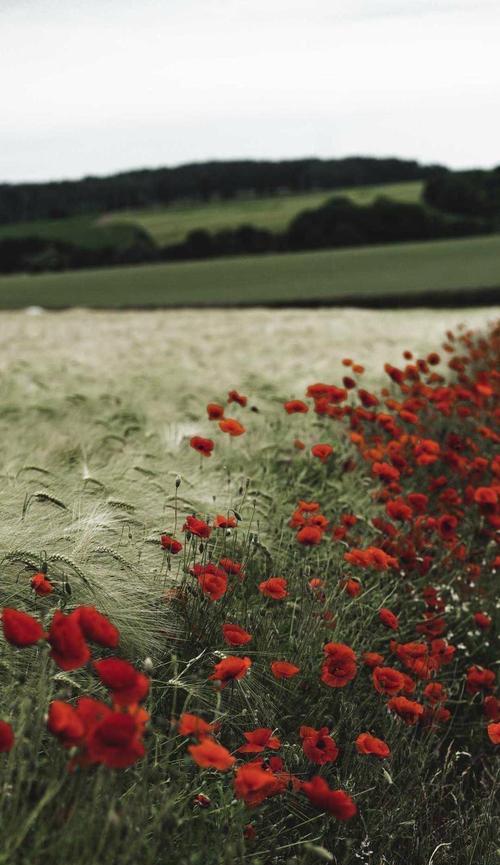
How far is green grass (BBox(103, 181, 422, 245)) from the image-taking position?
1697 inches

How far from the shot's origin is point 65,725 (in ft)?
3.75

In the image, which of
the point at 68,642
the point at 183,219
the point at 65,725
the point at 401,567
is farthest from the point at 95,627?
the point at 183,219

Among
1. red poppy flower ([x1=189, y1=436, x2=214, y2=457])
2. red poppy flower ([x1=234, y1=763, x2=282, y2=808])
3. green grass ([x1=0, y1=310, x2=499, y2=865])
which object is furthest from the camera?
red poppy flower ([x1=189, y1=436, x2=214, y2=457])

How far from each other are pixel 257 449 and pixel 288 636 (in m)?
1.35

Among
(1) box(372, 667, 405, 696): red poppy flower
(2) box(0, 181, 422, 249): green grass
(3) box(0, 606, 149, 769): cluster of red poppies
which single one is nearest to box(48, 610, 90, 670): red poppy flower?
(3) box(0, 606, 149, 769): cluster of red poppies

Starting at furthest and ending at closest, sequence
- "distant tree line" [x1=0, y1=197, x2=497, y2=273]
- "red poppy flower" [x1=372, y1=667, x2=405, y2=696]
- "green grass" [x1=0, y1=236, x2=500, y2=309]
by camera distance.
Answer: "distant tree line" [x1=0, y1=197, x2=497, y2=273] < "green grass" [x1=0, y1=236, x2=500, y2=309] < "red poppy flower" [x1=372, y1=667, x2=405, y2=696]

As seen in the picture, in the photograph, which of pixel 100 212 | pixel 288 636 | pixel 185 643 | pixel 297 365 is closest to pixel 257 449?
pixel 288 636

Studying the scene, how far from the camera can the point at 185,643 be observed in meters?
2.20

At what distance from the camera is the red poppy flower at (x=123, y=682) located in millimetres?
1202

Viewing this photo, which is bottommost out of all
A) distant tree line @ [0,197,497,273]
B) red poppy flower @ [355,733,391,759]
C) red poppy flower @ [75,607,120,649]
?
red poppy flower @ [355,733,391,759]

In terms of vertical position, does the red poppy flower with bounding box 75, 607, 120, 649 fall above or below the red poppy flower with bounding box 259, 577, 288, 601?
above

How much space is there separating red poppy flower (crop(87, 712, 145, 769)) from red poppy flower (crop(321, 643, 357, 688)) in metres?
0.86

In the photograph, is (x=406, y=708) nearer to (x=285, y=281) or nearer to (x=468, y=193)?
(x=285, y=281)

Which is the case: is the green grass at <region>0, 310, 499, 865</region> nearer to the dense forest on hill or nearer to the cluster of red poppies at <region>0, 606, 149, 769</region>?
the cluster of red poppies at <region>0, 606, 149, 769</region>
